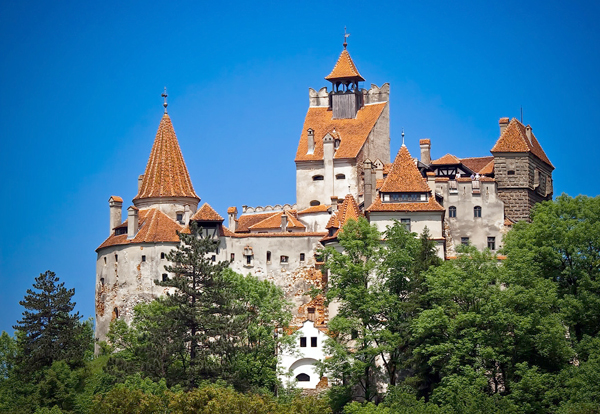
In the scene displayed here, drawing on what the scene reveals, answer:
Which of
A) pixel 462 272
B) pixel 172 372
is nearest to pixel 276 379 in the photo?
pixel 172 372

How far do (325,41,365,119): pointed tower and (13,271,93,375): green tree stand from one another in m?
26.9

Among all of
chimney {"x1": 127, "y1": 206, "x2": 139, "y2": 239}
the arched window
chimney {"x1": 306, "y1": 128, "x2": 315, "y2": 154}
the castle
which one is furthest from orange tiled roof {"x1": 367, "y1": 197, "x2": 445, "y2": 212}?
chimney {"x1": 127, "y1": 206, "x2": 139, "y2": 239}

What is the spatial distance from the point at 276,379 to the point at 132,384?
919 cm

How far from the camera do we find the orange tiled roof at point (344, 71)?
356 feet

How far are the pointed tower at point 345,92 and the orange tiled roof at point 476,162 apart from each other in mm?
10922

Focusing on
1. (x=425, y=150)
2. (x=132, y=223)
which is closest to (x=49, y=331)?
(x=132, y=223)

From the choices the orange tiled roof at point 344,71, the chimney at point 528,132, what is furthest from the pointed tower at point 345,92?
the chimney at point 528,132

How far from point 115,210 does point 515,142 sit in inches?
1187

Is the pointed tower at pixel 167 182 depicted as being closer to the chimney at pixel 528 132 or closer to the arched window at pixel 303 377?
the arched window at pixel 303 377

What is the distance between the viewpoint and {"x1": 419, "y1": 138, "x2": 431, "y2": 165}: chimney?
324 ft

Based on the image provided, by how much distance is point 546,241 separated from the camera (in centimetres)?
8294

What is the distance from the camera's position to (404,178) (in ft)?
294

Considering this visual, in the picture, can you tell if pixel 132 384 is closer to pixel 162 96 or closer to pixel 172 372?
pixel 172 372

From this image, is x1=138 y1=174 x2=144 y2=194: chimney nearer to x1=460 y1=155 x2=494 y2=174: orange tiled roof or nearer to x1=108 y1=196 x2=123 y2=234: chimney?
x1=108 y1=196 x2=123 y2=234: chimney
